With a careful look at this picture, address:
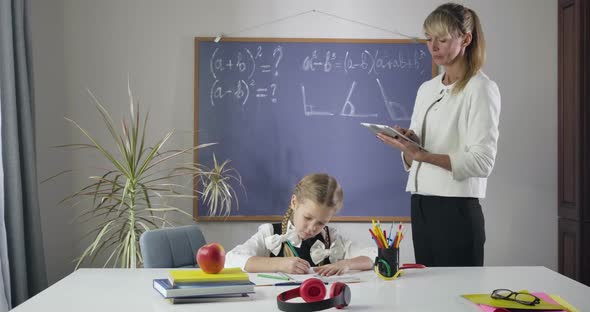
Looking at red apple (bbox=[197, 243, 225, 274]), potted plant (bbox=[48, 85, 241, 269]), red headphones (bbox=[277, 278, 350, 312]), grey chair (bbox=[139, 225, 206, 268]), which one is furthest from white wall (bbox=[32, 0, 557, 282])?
red headphones (bbox=[277, 278, 350, 312])

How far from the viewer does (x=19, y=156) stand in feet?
12.5

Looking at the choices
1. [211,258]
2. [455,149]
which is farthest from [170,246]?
[455,149]

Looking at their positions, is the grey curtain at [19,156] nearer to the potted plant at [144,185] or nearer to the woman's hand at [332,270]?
the potted plant at [144,185]

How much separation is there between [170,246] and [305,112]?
1.83 metres

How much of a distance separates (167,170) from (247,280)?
8.17 feet

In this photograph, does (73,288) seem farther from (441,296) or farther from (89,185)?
(89,185)

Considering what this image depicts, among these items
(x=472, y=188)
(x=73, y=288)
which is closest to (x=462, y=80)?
(x=472, y=188)

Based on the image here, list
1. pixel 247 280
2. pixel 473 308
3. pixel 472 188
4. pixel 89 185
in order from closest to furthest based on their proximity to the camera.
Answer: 1. pixel 473 308
2. pixel 247 280
3. pixel 472 188
4. pixel 89 185

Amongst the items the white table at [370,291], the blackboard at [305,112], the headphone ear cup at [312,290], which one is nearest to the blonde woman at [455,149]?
the white table at [370,291]

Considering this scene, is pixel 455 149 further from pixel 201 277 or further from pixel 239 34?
pixel 239 34

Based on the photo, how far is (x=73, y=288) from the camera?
77.7 inches

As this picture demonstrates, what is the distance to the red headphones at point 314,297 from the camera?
168 cm

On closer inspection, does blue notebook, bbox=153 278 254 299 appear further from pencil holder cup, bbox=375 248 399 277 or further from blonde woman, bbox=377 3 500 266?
blonde woman, bbox=377 3 500 266

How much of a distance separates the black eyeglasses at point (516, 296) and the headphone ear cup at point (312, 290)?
43cm
